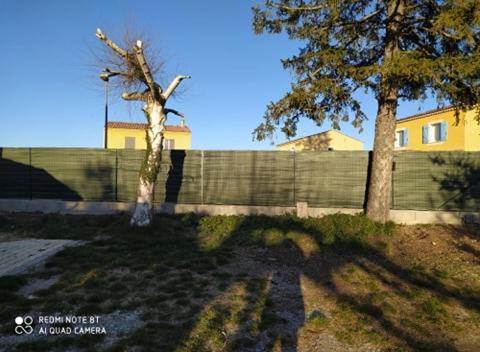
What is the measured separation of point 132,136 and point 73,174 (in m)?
26.6

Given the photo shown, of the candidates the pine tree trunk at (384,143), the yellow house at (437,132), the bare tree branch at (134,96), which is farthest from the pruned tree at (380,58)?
the yellow house at (437,132)

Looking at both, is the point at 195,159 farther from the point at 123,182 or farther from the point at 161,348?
the point at 161,348

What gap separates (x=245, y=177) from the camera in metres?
12.9

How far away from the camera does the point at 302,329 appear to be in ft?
15.4

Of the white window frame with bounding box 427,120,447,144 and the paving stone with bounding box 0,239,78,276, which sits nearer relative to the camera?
the paving stone with bounding box 0,239,78,276

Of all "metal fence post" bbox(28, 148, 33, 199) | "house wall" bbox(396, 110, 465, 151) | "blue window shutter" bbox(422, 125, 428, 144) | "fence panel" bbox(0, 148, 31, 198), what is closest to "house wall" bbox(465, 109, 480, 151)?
"house wall" bbox(396, 110, 465, 151)

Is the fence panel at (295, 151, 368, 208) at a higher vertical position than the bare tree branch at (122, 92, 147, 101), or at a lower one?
lower

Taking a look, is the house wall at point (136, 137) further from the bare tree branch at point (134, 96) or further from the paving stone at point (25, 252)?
the paving stone at point (25, 252)

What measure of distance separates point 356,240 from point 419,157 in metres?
4.35

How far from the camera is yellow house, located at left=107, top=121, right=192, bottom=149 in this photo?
1533 inches

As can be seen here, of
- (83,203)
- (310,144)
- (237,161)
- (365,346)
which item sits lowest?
(365,346)

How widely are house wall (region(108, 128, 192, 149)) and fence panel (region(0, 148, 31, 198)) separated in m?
24.5

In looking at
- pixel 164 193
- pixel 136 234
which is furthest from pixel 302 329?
pixel 164 193

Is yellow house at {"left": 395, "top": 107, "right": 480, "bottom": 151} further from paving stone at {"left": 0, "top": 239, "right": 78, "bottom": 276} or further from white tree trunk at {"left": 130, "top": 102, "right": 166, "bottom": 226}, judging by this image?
paving stone at {"left": 0, "top": 239, "right": 78, "bottom": 276}
